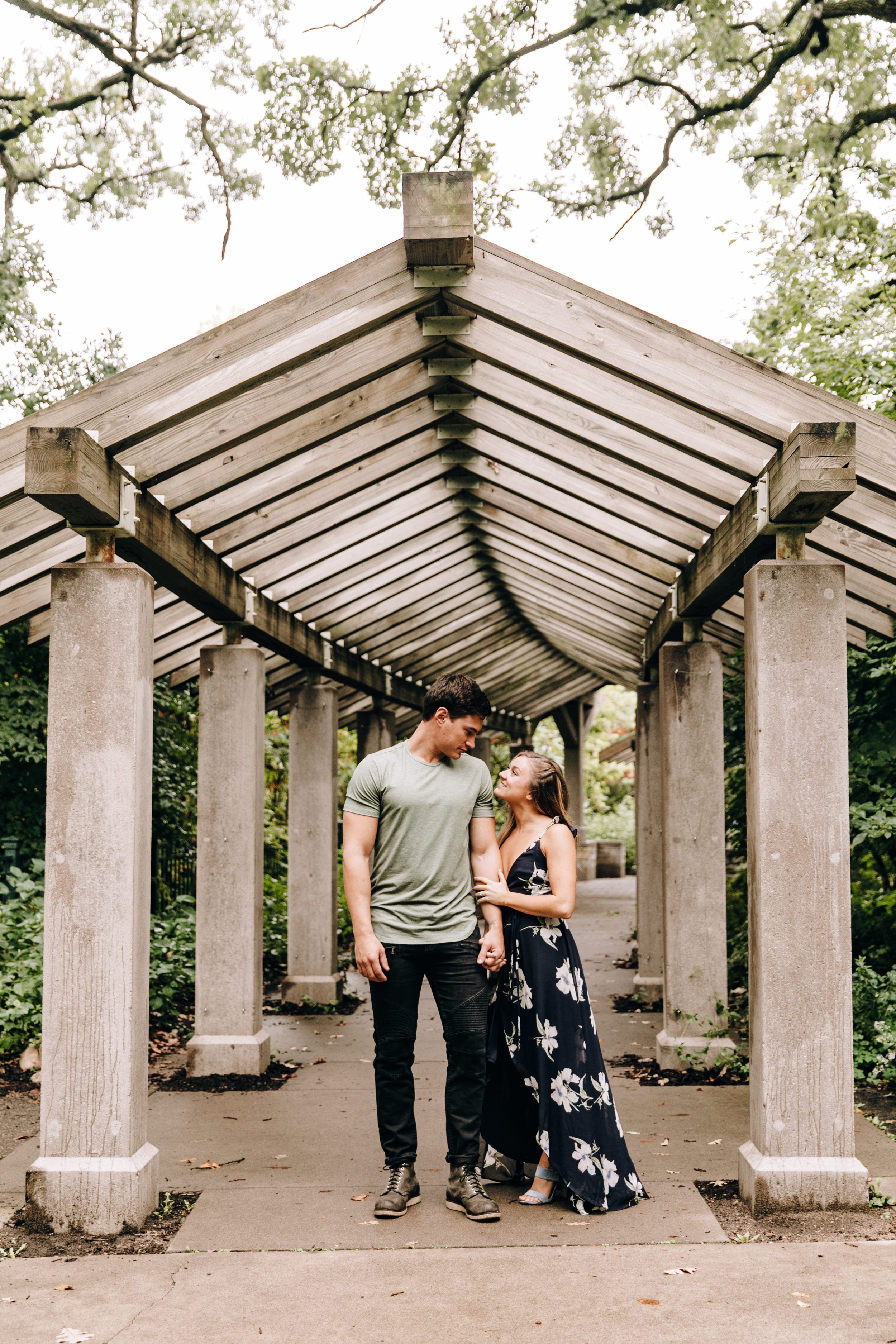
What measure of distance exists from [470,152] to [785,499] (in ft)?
41.4

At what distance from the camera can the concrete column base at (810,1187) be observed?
398 cm

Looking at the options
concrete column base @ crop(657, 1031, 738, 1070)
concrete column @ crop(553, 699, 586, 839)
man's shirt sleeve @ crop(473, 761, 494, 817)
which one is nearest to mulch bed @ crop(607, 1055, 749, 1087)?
concrete column base @ crop(657, 1031, 738, 1070)

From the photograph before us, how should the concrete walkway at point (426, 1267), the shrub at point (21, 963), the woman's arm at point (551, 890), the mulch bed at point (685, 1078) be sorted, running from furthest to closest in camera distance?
the shrub at point (21, 963) → the mulch bed at point (685, 1078) → the woman's arm at point (551, 890) → the concrete walkway at point (426, 1267)

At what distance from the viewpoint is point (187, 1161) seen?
4.83m

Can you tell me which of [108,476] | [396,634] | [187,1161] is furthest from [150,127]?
[187,1161]

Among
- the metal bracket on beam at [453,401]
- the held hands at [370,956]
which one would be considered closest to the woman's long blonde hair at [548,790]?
the held hands at [370,956]

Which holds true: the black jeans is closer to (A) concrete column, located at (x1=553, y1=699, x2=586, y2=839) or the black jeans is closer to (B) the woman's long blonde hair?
(B) the woman's long blonde hair

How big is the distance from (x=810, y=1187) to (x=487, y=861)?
163cm

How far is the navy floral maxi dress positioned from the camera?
4074 millimetres

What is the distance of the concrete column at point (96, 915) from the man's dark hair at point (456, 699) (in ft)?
3.42

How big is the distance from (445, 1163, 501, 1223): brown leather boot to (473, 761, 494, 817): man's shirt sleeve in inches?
50.1

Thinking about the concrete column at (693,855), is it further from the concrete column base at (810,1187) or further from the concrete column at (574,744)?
the concrete column at (574,744)

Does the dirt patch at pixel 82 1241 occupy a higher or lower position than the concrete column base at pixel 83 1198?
lower

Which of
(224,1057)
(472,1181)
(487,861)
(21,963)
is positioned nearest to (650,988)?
(224,1057)
